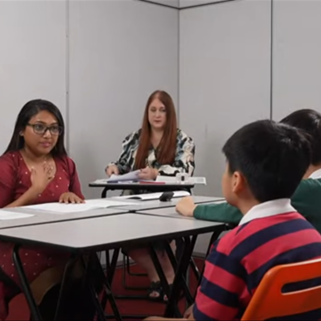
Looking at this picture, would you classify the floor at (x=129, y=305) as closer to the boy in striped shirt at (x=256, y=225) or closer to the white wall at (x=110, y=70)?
the white wall at (x=110, y=70)

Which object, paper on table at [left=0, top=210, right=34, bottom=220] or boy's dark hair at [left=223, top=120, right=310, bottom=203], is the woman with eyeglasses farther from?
boy's dark hair at [left=223, top=120, right=310, bottom=203]

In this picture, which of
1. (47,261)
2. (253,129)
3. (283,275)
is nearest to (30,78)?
(47,261)

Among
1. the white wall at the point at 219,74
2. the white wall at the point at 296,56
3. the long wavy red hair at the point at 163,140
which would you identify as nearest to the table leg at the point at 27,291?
the long wavy red hair at the point at 163,140

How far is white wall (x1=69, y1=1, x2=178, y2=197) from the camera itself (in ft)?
14.4

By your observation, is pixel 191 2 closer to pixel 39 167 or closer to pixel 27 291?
pixel 39 167

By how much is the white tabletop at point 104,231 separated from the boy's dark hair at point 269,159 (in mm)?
446

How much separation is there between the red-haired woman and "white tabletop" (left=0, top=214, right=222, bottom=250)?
1914 millimetres

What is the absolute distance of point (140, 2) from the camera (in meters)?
4.90

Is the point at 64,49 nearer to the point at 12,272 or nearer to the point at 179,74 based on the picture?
Result: the point at 179,74

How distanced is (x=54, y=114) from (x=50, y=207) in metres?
0.72

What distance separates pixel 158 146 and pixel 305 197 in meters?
2.32

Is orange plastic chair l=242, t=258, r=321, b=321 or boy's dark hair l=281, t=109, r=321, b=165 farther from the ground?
boy's dark hair l=281, t=109, r=321, b=165

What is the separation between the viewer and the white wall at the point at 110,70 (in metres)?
4.40

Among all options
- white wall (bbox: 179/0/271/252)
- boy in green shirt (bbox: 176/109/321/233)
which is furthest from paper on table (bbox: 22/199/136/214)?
white wall (bbox: 179/0/271/252)
